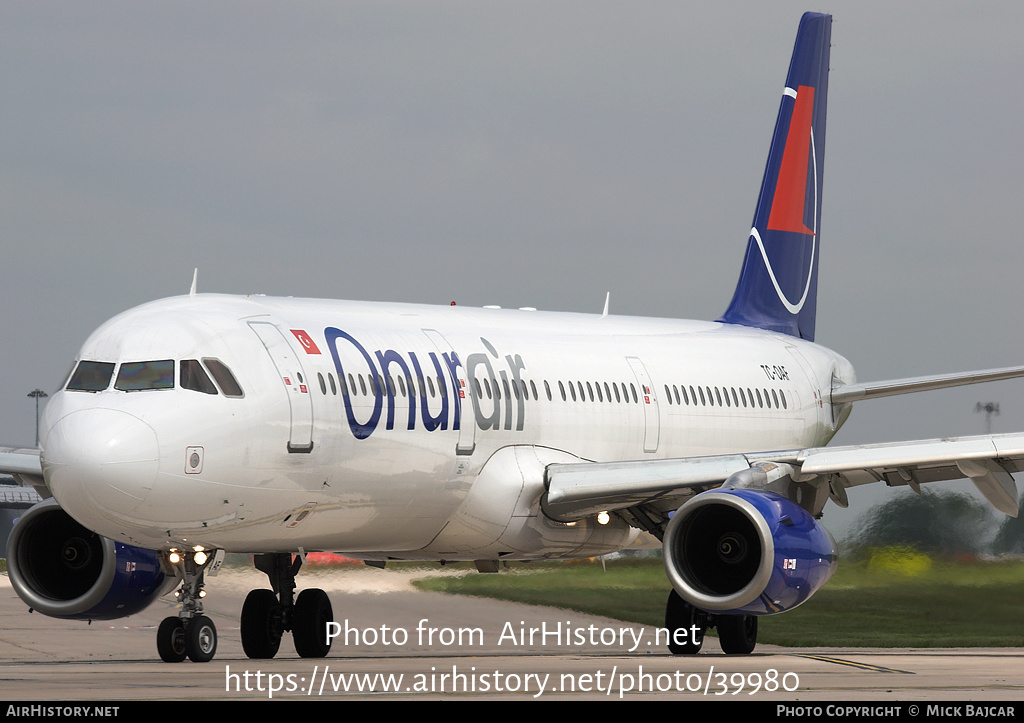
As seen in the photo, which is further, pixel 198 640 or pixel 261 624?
pixel 261 624

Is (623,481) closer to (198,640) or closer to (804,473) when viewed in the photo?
(804,473)

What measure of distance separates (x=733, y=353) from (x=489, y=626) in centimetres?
509

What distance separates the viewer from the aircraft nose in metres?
A: 14.2

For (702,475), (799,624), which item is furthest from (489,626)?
(702,475)

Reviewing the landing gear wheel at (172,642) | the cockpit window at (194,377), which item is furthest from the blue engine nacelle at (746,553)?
the landing gear wheel at (172,642)

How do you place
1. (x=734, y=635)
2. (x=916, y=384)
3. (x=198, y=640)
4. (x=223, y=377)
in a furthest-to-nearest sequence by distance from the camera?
(x=916, y=384) → (x=734, y=635) → (x=198, y=640) → (x=223, y=377)

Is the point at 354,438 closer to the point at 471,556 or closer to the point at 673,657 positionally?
the point at 471,556

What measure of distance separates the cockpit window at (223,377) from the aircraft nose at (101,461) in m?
0.96

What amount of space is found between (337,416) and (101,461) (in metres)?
2.77

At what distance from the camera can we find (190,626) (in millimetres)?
16766

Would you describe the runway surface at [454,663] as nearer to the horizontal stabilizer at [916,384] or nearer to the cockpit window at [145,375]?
the cockpit window at [145,375]

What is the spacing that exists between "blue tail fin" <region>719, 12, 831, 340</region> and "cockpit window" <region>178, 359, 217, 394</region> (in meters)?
12.8

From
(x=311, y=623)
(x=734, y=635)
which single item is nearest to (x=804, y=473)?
(x=734, y=635)

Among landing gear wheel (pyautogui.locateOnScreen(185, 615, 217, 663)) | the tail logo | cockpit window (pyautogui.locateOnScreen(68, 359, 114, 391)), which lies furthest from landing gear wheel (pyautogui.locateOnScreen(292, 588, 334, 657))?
the tail logo
